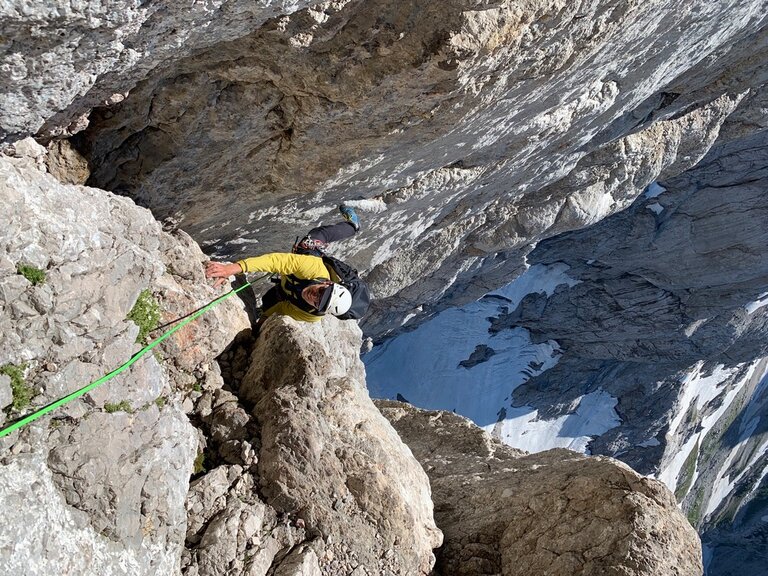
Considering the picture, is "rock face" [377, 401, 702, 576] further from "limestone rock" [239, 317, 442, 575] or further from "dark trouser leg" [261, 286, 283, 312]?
"dark trouser leg" [261, 286, 283, 312]

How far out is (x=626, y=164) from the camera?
15.5 meters

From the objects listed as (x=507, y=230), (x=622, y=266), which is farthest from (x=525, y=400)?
(x=507, y=230)

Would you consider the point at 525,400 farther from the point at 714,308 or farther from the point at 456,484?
the point at 456,484

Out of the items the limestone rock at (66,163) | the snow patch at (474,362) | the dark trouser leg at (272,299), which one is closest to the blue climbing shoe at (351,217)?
the dark trouser leg at (272,299)

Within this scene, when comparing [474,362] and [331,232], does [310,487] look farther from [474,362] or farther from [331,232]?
[474,362]

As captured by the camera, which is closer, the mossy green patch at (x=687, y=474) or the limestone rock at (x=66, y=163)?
the limestone rock at (x=66, y=163)

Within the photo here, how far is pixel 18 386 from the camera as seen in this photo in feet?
12.3

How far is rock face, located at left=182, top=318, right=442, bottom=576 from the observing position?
4.82 metres

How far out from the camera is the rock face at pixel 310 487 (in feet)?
15.8

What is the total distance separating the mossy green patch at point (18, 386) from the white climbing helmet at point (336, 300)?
2.99 meters

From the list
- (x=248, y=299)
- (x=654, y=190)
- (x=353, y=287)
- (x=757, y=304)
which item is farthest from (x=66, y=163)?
(x=757, y=304)

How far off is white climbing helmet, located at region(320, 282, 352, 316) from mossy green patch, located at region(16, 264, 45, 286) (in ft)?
9.23

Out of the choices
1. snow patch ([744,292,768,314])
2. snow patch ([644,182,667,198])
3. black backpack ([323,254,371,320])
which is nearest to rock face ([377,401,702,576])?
black backpack ([323,254,371,320])

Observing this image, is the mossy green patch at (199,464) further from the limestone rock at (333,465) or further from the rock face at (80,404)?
the limestone rock at (333,465)
